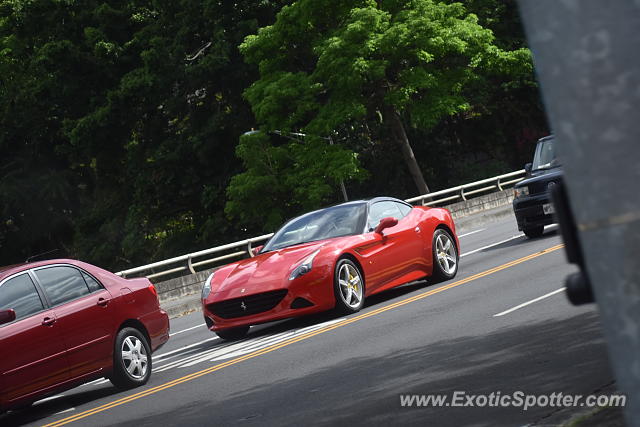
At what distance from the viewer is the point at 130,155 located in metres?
48.5

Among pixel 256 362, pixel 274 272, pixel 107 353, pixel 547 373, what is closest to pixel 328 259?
pixel 274 272

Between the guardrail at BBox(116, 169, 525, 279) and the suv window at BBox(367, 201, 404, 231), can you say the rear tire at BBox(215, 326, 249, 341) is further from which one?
the guardrail at BBox(116, 169, 525, 279)

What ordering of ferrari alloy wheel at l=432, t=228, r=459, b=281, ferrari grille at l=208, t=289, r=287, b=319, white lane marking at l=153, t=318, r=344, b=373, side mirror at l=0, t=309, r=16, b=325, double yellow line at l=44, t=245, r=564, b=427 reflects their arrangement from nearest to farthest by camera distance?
side mirror at l=0, t=309, r=16, b=325 < double yellow line at l=44, t=245, r=564, b=427 < white lane marking at l=153, t=318, r=344, b=373 < ferrari grille at l=208, t=289, r=287, b=319 < ferrari alloy wheel at l=432, t=228, r=459, b=281

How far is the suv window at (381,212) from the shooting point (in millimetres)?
14532

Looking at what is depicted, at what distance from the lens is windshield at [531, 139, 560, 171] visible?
20.4 meters

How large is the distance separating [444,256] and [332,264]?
113 inches

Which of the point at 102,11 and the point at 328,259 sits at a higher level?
the point at 102,11

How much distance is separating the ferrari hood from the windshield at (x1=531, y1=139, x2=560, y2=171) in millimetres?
7987

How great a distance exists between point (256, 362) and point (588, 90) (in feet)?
29.8

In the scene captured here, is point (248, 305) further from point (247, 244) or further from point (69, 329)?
point (247, 244)

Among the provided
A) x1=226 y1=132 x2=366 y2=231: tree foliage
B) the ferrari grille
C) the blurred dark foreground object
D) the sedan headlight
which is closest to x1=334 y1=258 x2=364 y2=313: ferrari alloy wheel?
the ferrari grille

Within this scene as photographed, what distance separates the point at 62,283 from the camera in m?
10.7

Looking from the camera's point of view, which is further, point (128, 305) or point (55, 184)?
point (55, 184)

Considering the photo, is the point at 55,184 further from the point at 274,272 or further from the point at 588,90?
the point at 588,90
